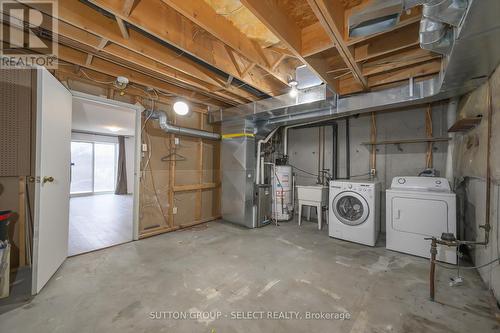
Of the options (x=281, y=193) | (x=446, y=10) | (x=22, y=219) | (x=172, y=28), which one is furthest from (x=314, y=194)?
(x=22, y=219)

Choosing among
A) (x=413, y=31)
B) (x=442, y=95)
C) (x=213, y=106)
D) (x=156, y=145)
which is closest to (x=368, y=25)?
(x=413, y=31)

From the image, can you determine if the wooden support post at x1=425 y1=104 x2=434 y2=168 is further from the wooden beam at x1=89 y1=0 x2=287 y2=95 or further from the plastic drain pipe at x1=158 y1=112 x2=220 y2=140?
the plastic drain pipe at x1=158 y1=112 x2=220 y2=140

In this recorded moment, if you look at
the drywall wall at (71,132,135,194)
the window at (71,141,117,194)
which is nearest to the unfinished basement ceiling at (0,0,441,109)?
the drywall wall at (71,132,135,194)

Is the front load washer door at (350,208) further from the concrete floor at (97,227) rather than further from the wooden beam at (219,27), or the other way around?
the concrete floor at (97,227)

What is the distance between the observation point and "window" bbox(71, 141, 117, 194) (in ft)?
25.2

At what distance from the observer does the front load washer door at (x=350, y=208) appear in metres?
3.21

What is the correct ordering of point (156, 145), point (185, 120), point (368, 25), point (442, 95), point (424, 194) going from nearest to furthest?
1. point (368, 25)
2. point (442, 95)
3. point (424, 194)
4. point (156, 145)
5. point (185, 120)

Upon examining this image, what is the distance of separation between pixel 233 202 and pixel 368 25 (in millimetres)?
3469

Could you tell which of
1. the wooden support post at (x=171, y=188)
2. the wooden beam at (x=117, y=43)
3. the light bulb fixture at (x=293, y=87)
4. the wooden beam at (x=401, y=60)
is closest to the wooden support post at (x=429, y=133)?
the wooden beam at (x=401, y=60)

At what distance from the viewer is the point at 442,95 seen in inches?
101

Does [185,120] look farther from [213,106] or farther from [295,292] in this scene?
[295,292]

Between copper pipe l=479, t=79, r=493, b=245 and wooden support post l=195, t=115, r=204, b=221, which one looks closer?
copper pipe l=479, t=79, r=493, b=245

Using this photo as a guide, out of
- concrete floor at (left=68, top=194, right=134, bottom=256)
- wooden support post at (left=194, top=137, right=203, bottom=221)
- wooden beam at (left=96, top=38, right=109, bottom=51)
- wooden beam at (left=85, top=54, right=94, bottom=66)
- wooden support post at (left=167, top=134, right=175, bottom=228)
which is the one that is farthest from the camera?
wooden support post at (left=194, top=137, right=203, bottom=221)

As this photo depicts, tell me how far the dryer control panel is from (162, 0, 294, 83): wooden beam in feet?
8.54
